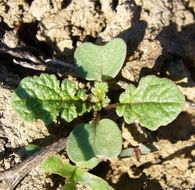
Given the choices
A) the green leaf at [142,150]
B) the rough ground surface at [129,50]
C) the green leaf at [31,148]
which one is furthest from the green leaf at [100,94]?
the green leaf at [31,148]

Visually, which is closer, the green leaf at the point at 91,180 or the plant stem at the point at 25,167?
the plant stem at the point at 25,167

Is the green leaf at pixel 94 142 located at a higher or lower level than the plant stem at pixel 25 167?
higher

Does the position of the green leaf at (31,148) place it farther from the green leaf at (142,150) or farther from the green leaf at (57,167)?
the green leaf at (142,150)

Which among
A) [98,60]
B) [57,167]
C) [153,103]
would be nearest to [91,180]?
[57,167]

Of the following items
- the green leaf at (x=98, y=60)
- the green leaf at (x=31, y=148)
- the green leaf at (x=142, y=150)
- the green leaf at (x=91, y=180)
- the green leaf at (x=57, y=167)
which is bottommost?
the green leaf at (x=91, y=180)

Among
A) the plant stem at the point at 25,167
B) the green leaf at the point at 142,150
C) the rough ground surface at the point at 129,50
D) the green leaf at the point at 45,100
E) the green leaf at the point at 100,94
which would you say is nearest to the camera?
the plant stem at the point at 25,167

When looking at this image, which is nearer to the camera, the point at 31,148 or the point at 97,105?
the point at 31,148

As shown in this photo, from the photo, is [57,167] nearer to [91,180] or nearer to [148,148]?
[91,180]

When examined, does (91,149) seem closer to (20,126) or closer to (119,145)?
(119,145)
